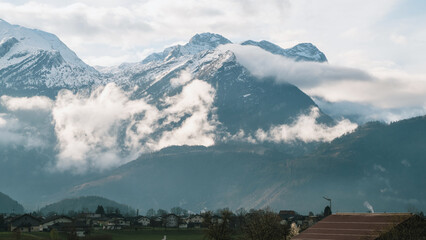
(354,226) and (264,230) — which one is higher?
(264,230)

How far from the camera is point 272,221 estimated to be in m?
149

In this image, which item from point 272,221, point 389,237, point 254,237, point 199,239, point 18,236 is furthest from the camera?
point 199,239

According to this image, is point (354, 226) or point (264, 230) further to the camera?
point (264, 230)

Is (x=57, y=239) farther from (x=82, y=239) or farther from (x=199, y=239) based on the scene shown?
(x=199, y=239)

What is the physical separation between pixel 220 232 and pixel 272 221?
40.4 ft

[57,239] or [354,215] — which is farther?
[57,239]

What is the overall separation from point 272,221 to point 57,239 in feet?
210

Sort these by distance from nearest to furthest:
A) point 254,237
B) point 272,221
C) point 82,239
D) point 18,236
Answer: point 254,237 < point 272,221 < point 18,236 < point 82,239

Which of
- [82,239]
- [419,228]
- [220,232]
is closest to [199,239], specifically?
[82,239]

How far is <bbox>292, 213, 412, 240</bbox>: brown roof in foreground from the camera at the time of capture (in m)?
99.7

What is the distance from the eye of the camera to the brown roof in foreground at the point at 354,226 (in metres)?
99.7

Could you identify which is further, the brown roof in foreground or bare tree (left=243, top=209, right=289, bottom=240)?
bare tree (left=243, top=209, right=289, bottom=240)

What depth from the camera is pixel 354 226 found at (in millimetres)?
104562

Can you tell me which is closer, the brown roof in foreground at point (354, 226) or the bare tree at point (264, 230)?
the brown roof in foreground at point (354, 226)
